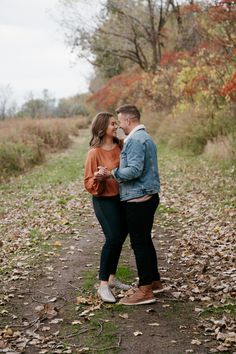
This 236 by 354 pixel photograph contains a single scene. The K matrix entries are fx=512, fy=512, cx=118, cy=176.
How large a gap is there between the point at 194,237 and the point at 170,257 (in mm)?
1160

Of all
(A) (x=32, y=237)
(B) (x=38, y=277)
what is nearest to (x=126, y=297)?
(B) (x=38, y=277)

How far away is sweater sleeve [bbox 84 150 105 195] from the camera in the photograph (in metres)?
5.71

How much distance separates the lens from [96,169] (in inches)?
226

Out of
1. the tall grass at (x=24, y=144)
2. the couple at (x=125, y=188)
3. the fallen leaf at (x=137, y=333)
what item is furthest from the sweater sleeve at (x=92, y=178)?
the tall grass at (x=24, y=144)

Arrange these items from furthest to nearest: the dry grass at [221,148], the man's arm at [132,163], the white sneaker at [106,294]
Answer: the dry grass at [221,148]
the white sneaker at [106,294]
the man's arm at [132,163]

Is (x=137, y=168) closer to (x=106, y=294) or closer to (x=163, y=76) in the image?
(x=106, y=294)

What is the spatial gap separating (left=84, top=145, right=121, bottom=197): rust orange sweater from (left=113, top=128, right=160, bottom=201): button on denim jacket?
0.14 metres

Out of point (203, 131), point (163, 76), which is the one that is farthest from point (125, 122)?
point (163, 76)

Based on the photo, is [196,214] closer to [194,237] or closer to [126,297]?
[194,237]

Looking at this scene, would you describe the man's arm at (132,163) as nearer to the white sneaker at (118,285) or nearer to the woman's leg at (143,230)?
the woman's leg at (143,230)

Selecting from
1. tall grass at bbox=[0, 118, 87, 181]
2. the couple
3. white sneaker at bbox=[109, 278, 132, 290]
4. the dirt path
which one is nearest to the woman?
the couple

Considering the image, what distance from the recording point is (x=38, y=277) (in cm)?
731

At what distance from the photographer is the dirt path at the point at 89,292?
5.04 meters

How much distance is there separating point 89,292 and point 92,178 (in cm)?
163
